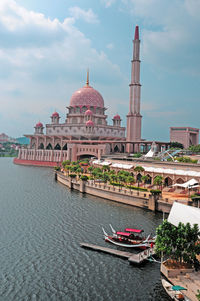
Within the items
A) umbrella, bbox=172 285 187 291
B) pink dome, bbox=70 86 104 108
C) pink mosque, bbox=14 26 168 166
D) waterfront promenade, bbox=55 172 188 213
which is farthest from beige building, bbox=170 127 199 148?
umbrella, bbox=172 285 187 291

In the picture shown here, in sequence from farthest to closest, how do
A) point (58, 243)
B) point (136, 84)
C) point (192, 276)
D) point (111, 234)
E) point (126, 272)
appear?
point (136, 84) → point (111, 234) → point (58, 243) → point (126, 272) → point (192, 276)

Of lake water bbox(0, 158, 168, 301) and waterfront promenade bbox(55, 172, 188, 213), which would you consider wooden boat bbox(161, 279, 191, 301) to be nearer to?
lake water bbox(0, 158, 168, 301)

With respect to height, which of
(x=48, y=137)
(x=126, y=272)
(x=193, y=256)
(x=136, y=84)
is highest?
(x=136, y=84)

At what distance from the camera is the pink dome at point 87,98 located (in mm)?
→ 108762

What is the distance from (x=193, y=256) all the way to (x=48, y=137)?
92401 mm

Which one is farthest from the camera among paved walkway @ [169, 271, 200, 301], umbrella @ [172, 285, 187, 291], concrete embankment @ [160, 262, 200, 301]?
Result: concrete embankment @ [160, 262, 200, 301]

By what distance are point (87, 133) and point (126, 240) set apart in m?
74.7

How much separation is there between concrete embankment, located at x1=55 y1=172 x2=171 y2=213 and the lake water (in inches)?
53.0

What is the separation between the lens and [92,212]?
121 ft

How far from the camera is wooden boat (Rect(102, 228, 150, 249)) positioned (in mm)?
25562

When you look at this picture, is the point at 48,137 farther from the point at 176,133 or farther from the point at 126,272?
the point at 126,272

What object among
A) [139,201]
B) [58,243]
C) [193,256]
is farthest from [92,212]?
[193,256]

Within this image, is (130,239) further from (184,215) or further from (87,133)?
(87,133)

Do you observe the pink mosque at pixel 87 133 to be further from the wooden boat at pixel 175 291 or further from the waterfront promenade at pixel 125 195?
the wooden boat at pixel 175 291
